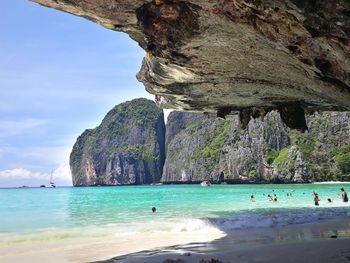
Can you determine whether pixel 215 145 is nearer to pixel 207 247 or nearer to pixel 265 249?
pixel 207 247

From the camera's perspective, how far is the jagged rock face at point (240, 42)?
18.4ft

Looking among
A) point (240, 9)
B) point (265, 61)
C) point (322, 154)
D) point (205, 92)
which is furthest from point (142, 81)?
point (322, 154)

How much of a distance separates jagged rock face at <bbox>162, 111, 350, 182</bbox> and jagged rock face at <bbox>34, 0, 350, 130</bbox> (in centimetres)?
8978

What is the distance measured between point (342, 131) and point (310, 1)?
10089 centimetres

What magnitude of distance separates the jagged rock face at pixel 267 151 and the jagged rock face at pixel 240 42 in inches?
3535

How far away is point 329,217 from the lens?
17.8 m

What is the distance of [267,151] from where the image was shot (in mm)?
110625

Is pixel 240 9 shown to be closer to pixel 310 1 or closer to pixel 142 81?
pixel 310 1

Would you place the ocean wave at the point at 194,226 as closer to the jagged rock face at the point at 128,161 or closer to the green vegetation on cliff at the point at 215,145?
the green vegetation on cliff at the point at 215,145

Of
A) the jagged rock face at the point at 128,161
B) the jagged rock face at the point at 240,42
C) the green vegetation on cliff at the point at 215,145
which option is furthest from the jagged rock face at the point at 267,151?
the jagged rock face at the point at 240,42

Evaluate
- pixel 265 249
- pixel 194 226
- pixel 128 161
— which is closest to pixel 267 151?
pixel 128 161

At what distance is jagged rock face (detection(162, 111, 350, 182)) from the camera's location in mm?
97000

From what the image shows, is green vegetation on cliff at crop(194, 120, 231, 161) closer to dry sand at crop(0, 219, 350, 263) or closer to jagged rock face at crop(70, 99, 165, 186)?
jagged rock face at crop(70, 99, 165, 186)

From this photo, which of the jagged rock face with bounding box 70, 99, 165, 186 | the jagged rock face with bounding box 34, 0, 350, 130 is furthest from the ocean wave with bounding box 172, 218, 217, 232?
the jagged rock face with bounding box 70, 99, 165, 186
